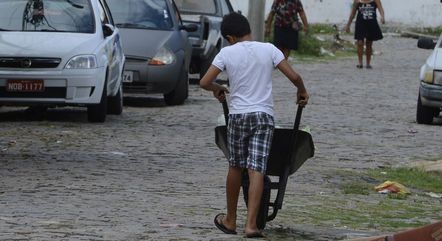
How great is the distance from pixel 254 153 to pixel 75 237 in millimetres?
1283

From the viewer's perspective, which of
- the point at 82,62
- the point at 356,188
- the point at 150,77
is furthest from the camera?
the point at 150,77

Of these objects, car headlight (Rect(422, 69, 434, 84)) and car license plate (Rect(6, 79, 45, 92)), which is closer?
car license plate (Rect(6, 79, 45, 92))

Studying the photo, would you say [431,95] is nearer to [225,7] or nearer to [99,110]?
[99,110]

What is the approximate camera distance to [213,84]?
9039 millimetres

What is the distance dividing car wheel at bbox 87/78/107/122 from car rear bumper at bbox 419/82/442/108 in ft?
14.0

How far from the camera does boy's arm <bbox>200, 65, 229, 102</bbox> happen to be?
29.6 feet

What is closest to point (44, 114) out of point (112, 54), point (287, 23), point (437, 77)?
point (112, 54)

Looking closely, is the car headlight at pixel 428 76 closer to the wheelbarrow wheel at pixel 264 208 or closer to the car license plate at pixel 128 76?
the car license plate at pixel 128 76

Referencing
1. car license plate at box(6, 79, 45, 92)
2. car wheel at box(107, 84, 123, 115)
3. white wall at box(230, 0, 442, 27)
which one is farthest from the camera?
white wall at box(230, 0, 442, 27)

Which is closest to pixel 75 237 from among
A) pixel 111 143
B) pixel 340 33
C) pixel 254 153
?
pixel 254 153

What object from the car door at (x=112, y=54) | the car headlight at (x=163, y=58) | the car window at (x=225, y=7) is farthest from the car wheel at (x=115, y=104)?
the car window at (x=225, y=7)

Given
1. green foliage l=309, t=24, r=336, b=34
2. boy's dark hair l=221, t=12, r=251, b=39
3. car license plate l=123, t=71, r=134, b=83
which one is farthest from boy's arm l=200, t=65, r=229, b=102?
green foliage l=309, t=24, r=336, b=34

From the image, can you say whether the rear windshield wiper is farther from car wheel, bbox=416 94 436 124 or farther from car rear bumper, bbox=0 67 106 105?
car wheel, bbox=416 94 436 124

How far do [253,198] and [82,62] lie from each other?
7.73 meters
